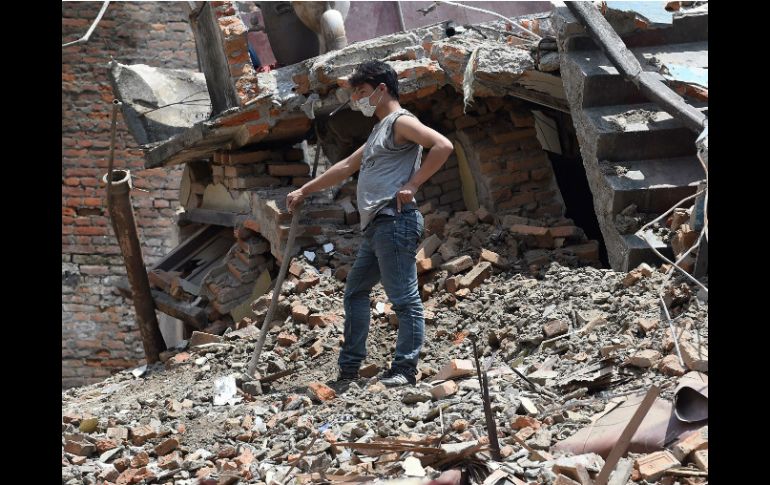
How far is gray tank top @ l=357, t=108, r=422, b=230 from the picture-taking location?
5180 mm

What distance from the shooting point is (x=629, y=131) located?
6.10 metres

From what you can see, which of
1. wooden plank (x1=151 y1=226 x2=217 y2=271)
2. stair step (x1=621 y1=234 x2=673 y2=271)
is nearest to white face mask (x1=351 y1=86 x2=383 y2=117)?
stair step (x1=621 y1=234 x2=673 y2=271)

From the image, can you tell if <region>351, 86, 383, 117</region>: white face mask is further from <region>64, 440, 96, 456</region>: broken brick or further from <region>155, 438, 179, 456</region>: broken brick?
<region>64, 440, 96, 456</region>: broken brick

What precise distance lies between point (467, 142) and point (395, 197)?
2.87 m

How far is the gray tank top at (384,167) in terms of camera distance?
17.0 feet

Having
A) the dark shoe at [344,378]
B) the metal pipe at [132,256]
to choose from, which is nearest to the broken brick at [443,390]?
the dark shoe at [344,378]

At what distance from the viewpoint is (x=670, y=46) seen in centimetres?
670

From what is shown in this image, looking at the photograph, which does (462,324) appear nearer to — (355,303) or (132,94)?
(355,303)

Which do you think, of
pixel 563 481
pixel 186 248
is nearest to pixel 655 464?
pixel 563 481

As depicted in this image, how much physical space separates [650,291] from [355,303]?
1.64 metres

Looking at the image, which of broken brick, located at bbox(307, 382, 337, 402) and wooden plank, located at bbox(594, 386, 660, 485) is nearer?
wooden plank, located at bbox(594, 386, 660, 485)

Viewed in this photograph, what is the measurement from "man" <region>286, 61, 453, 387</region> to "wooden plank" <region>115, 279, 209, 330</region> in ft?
10.3

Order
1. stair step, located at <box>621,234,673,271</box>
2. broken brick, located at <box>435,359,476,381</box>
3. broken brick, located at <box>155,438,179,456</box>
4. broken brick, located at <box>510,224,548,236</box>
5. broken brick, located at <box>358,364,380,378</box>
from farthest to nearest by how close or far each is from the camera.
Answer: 1. broken brick, located at <box>510,224,548,236</box>
2. stair step, located at <box>621,234,673,271</box>
3. broken brick, located at <box>358,364,380,378</box>
4. broken brick, located at <box>435,359,476,381</box>
5. broken brick, located at <box>155,438,179,456</box>

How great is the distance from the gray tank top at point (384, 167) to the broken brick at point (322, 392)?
889 mm
